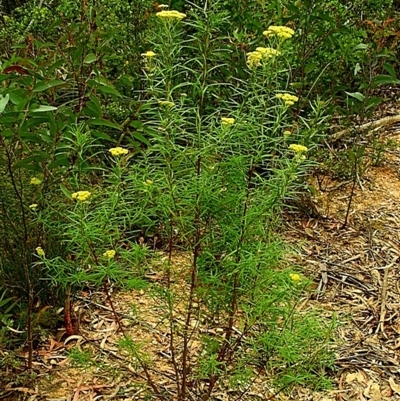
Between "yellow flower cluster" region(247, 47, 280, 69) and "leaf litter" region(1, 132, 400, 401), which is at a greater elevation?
"yellow flower cluster" region(247, 47, 280, 69)

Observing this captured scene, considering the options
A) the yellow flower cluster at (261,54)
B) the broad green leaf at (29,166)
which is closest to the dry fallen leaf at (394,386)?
the yellow flower cluster at (261,54)

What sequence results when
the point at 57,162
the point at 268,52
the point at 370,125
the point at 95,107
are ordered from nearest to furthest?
the point at 268,52 < the point at 57,162 < the point at 95,107 < the point at 370,125

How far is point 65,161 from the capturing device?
232 centimetres

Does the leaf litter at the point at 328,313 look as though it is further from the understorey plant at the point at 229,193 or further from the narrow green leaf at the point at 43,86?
the narrow green leaf at the point at 43,86

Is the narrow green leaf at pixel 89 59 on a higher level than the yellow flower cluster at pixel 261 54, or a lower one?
lower

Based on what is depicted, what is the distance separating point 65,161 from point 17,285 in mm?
605

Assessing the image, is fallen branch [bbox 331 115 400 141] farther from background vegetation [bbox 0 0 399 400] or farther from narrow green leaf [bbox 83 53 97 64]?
narrow green leaf [bbox 83 53 97 64]

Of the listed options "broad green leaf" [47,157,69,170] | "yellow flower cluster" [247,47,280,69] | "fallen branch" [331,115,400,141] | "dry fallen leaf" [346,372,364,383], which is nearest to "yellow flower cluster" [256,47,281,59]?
"yellow flower cluster" [247,47,280,69]

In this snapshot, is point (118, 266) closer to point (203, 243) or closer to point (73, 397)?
point (203, 243)

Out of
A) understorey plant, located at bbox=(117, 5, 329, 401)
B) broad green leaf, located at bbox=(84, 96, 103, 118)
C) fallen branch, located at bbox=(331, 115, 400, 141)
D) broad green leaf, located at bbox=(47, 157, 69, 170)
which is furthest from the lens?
fallen branch, located at bbox=(331, 115, 400, 141)

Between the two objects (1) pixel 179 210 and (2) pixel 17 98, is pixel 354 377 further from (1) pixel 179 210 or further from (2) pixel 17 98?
(2) pixel 17 98

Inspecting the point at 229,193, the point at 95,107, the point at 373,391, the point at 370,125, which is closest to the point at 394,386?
the point at 373,391

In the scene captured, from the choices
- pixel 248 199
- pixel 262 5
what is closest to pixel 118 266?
pixel 248 199

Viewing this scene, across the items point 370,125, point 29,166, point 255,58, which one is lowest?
point 370,125
